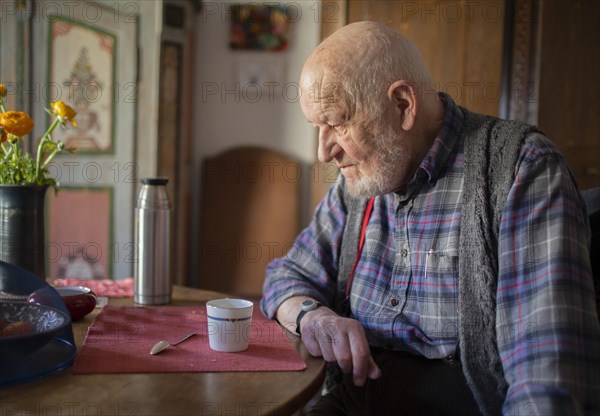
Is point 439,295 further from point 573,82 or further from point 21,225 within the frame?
point 573,82

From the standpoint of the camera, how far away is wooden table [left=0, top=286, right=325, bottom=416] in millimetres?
846

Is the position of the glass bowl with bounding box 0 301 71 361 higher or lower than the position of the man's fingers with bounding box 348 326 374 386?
higher

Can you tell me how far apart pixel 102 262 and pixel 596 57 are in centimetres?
277

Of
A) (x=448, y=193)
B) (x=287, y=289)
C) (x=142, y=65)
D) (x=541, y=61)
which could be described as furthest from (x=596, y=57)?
(x=142, y=65)

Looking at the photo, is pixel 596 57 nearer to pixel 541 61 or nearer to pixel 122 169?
pixel 541 61

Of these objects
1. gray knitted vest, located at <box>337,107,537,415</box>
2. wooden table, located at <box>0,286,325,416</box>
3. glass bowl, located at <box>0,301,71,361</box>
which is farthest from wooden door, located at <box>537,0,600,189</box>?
glass bowl, located at <box>0,301,71,361</box>

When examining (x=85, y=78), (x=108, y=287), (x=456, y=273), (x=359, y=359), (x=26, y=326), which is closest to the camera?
(x=26, y=326)

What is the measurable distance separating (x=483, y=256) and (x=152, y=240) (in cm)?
71

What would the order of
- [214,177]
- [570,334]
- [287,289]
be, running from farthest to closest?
1. [214,177]
2. [287,289]
3. [570,334]

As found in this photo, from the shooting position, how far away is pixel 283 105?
419 cm

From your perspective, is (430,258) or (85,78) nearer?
(430,258)

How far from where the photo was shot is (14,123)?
1.28m

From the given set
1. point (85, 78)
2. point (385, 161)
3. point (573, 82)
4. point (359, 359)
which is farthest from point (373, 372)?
point (85, 78)

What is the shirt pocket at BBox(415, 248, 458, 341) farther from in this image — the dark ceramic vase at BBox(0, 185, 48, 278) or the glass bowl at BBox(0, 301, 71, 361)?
the dark ceramic vase at BBox(0, 185, 48, 278)
